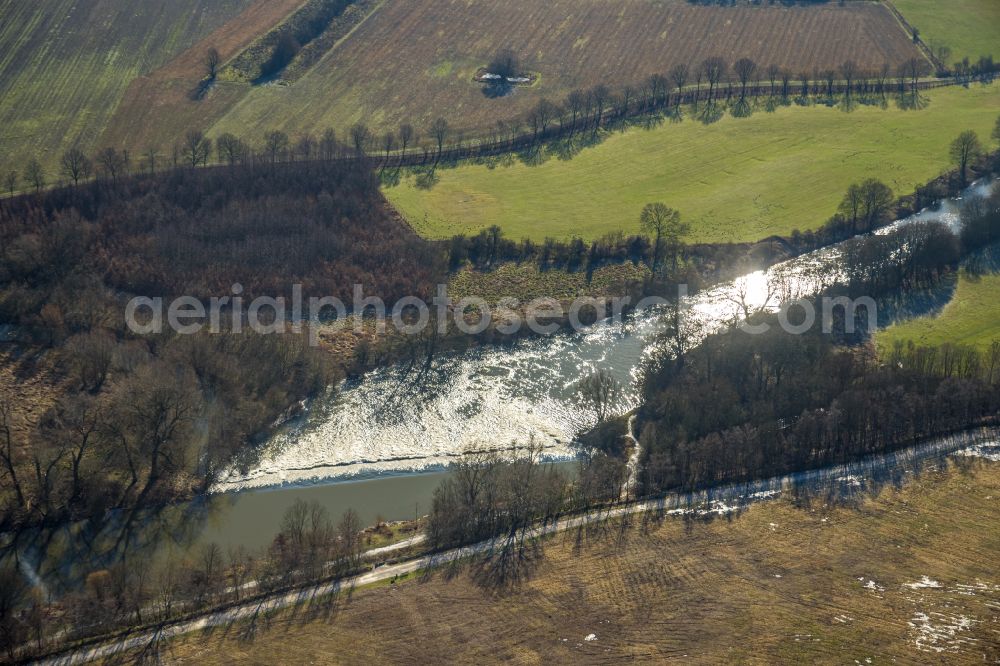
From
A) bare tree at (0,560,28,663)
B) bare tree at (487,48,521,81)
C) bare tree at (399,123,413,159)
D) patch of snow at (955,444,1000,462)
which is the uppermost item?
bare tree at (487,48,521,81)

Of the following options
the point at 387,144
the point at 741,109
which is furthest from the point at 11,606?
the point at 741,109

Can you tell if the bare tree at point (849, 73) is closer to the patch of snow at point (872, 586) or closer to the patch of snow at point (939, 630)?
the patch of snow at point (872, 586)

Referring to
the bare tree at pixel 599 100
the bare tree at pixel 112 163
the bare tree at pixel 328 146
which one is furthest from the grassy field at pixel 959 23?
the bare tree at pixel 112 163

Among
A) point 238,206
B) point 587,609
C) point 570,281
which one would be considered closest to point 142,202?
point 238,206

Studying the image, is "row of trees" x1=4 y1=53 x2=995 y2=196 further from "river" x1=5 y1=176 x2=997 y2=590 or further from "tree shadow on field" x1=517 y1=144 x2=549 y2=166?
"river" x1=5 y1=176 x2=997 y2=590

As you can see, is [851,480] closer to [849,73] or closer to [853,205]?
[853,205]

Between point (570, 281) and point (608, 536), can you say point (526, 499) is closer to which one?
point (608, 536)

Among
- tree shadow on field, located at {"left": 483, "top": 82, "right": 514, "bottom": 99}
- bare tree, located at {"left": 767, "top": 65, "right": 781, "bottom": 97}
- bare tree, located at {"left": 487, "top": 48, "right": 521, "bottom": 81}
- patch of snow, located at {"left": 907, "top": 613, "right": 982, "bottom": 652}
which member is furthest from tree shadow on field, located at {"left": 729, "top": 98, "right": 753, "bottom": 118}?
patch of snow, located at {"left": 907, "top": 613, "right": 982, "bottom": 652}
